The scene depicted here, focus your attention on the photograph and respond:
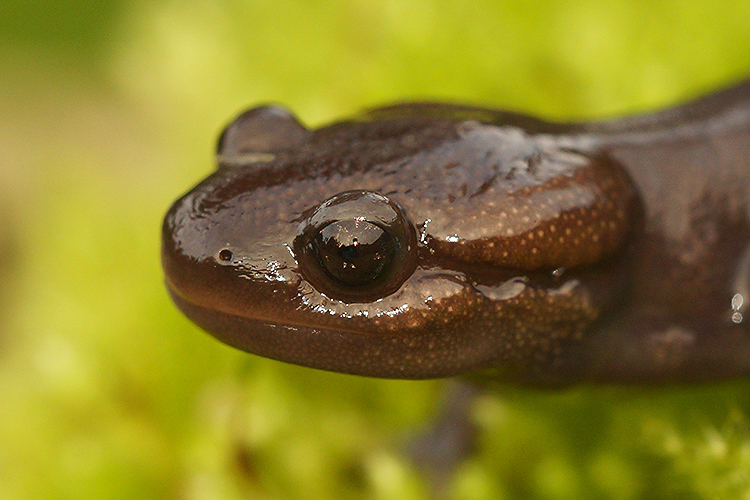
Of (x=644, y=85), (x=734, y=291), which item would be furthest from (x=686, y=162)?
(x=644, y=85)

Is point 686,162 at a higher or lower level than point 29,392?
higher

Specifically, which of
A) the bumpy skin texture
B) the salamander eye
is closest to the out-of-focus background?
the bumpy skin texture

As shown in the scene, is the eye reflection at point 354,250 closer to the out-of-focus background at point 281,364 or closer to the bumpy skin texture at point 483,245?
the bumpy skin texture at point 483,245

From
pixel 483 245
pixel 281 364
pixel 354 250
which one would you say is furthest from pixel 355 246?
pixel 281 364

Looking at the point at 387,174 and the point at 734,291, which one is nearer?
the point at 387,174

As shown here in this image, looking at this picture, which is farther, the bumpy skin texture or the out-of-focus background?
the out-of-focus background

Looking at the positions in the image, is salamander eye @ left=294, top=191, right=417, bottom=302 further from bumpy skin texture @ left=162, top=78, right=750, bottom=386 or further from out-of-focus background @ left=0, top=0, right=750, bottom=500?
out-of-focus background @ left=0, top=0, right=750, bottom=500

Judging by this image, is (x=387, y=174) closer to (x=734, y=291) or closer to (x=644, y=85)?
(x=734, y=291)

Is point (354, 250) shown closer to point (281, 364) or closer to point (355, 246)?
point (355, 246)
